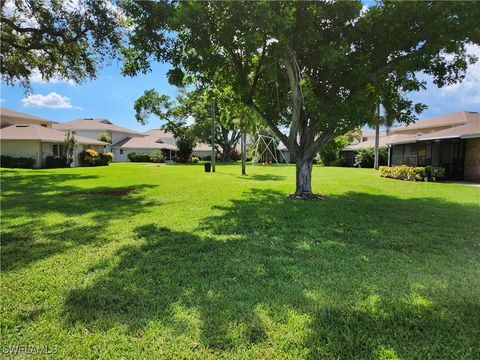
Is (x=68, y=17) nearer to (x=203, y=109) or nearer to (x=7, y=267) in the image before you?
(x=7, y=267)

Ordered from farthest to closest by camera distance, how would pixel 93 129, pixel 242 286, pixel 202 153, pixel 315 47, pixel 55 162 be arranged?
pixel 202 153 → pixel 93 129 → pixel 55 162 → pixel 315 47 → pixel 242 286

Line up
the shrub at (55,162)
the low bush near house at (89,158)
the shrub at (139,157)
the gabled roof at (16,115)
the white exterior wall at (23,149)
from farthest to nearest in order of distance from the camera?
the shrub at (139,157)
the gabled roof at (16,115)
the low bush near house at (89,158)
the shrub at (55,162)
the white exterior wall at (23,149)

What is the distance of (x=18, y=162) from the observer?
29109mm

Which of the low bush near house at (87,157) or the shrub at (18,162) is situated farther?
the low bush near house at (87,157)

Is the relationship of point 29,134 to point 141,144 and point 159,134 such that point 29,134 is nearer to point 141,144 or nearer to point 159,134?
point 141,144

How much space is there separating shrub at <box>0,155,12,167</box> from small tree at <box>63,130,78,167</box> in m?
4.62

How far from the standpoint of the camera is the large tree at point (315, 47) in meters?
8.93

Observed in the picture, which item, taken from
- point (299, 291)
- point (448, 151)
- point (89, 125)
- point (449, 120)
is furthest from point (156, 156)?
point (299, 291)

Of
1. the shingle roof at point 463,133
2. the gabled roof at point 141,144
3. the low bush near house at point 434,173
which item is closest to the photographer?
the shingle roof at point 463,133

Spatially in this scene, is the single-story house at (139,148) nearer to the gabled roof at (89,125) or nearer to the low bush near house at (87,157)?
the gabled roof at (89,125)

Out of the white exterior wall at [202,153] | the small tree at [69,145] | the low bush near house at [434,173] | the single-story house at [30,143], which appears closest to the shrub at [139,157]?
the white exterior wall at [202,153]

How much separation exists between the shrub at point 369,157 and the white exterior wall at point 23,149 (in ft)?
110

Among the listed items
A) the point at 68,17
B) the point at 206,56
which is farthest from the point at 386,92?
the point at 68,17

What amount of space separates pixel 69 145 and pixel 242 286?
32.7 m
